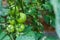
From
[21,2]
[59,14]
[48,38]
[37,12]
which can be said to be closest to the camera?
[59,14]

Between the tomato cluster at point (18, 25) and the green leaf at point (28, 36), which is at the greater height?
the tomato cluster at point (18, 25)

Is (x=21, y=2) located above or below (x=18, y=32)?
above

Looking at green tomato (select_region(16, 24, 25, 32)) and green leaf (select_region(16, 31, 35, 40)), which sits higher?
green tomato (select_region(16, 24, 25, 32))

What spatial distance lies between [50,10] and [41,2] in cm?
12

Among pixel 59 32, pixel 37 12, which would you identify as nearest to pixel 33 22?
pixel 37 12

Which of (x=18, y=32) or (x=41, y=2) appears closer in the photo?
(x=18, y=32)

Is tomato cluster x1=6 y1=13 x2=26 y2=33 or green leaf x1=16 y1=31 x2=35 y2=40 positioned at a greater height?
tomato cluster x1=6 y1=13 x2=26 y2=33

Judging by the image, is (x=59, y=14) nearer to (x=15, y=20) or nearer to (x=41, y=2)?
(x=15, y=20)

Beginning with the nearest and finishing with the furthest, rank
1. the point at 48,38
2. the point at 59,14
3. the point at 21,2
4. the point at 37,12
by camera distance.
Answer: the point at 59,14 → the point at 48,38 → the point at 21,2 → the point at 37,12

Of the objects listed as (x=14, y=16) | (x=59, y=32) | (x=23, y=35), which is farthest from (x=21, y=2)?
(x=59, y=32)

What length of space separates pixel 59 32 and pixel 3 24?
1.29ft

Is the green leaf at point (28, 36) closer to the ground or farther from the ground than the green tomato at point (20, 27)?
closer to the ground

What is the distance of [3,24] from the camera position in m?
0.82

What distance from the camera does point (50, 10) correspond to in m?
0.81
